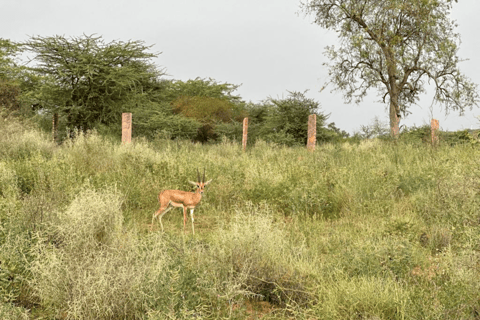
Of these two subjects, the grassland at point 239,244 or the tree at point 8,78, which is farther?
the tree at point 8,78

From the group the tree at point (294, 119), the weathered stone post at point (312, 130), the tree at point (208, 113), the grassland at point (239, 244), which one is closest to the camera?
the grassland at point (239, 244)

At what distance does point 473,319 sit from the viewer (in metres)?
3.67

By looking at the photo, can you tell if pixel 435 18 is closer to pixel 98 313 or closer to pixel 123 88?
pixel 123 88

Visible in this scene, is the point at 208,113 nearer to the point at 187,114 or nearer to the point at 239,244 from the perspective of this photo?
the point at 187,114

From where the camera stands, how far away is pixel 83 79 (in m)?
19.0

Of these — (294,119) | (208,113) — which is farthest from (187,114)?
(294,119)

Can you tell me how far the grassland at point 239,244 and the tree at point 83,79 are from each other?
7.53 metres

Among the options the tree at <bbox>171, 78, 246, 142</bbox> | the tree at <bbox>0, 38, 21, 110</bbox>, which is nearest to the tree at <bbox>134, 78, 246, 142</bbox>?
the tree at <bbox>171, 78, 246, 142</bbox>

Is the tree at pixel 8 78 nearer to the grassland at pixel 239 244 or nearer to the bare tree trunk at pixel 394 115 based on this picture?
the grassland at pixel 239 244

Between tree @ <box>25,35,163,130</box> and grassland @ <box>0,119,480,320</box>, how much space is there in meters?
7.53

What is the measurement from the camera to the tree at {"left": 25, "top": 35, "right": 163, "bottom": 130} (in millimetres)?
18656

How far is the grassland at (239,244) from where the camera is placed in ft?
13.0

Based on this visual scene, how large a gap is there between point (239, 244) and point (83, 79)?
53.5 feet

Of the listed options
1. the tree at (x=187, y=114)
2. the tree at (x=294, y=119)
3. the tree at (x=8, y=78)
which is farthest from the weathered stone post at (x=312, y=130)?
the tree at (x=8, y=78)
